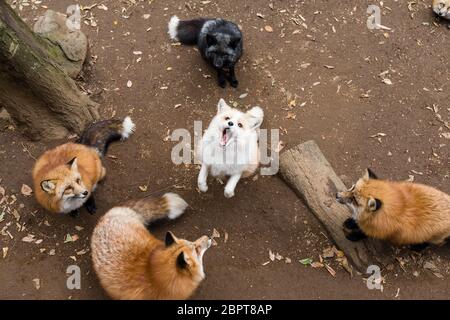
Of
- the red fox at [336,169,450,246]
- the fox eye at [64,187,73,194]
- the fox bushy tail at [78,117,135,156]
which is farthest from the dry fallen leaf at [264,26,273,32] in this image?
the fox eye at [64,187,73,194]

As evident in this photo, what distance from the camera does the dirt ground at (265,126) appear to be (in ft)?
16.9

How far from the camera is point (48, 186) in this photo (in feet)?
15.8

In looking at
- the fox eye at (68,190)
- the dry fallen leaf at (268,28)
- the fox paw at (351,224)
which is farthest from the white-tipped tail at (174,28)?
the fox paw at (351,224)

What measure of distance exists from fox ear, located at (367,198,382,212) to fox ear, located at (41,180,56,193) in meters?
→ 3.70

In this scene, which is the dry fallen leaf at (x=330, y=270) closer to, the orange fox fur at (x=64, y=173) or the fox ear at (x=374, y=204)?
the fox ear at (x=374, y=204)

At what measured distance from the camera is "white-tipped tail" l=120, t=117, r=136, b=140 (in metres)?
6.18

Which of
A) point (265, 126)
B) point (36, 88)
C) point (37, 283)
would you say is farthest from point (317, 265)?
point (36, 88)

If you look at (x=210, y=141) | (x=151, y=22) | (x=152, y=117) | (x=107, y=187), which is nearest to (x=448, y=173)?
(x=210, y=141)

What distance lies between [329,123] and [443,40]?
3.08m

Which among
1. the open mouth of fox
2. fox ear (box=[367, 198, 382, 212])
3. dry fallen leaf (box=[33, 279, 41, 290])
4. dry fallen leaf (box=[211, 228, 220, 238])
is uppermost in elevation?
the open mouth of fox

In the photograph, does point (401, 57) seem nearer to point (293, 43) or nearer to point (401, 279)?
point (293, 43)

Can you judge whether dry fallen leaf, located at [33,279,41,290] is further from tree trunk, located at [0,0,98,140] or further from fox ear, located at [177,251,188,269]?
tree trunk, located at [0,0,98,140]

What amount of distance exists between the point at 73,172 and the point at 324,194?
3243mm

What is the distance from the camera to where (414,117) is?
6.59 metres
